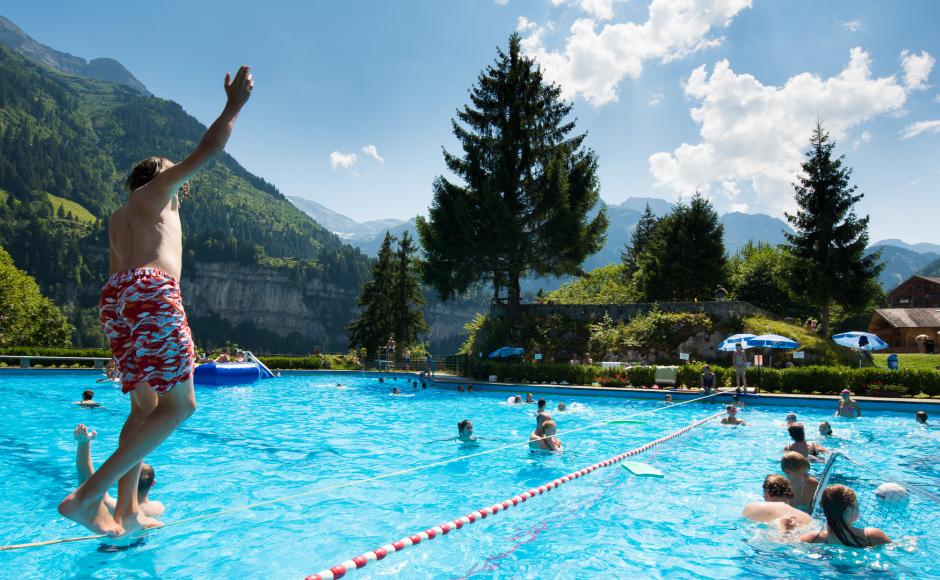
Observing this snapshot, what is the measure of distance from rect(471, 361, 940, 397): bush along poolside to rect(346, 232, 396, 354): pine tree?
24730mm

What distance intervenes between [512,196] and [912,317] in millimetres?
48335

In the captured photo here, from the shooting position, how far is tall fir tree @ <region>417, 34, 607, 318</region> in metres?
34.8

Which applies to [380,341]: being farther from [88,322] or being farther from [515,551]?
[88,322]

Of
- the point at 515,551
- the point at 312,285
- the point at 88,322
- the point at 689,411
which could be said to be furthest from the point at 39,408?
the point at 312,285

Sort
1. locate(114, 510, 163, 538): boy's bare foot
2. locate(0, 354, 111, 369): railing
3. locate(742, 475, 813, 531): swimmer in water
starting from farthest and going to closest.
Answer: locate(0, 354, 111, 369): railing < locate(742, 475, 813, 531): swimmer in water < locate(114, 510, 163, 538): boy's bare foot

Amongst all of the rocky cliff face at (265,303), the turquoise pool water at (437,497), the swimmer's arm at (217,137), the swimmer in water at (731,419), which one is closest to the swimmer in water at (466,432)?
the turquoise pool water at (437,497)

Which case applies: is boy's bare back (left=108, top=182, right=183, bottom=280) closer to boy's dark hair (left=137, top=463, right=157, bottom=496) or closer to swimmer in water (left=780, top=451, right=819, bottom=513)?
boy's dark hair (left=137, top=463, right=157, bottom=496)

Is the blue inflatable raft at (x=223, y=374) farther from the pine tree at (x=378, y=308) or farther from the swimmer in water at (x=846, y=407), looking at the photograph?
the pine tree at (x=378, y=308)

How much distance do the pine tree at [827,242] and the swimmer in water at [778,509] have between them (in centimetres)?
2996

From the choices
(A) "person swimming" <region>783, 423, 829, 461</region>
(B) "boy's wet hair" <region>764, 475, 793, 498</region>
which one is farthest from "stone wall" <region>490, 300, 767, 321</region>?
(B) "boy's wet hair" <region>764, 475, 793, 498</region>

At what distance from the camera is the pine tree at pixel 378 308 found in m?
51.8

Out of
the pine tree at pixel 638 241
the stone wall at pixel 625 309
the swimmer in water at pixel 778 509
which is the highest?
the pine tree at pixel 638 241

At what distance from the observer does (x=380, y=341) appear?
5147 centimetres

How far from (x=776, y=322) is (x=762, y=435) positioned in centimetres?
1936
